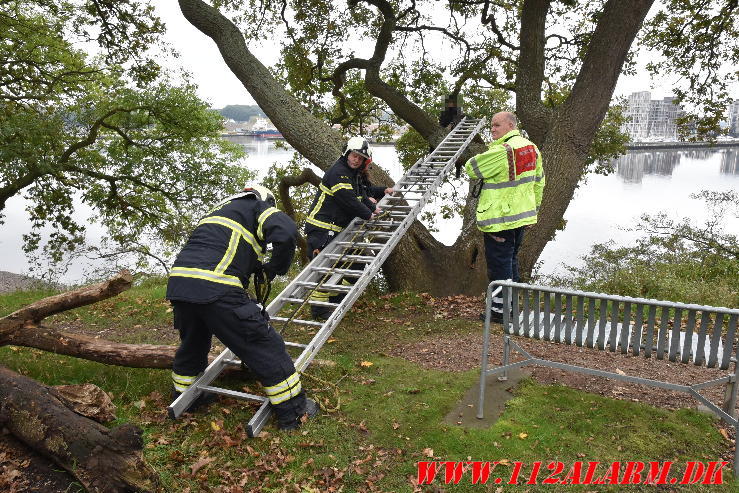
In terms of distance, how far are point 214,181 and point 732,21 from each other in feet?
45.6

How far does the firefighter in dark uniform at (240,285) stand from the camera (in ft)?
11.6

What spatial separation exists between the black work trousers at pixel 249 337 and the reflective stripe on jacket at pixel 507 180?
9.74 ft

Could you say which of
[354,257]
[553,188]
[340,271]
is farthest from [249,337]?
[553,188]

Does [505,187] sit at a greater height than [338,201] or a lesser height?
greater

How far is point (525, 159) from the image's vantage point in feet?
17.7

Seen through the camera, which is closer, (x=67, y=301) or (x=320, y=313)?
(x=67, y=301)

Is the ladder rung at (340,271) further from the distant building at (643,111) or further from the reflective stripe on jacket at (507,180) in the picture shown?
the distant building at (643,111)

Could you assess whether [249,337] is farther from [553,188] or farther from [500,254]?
[553,188]

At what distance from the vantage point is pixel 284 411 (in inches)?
150

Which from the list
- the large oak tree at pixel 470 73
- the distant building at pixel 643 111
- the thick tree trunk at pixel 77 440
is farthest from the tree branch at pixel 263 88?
the distant building at pixel 643 111

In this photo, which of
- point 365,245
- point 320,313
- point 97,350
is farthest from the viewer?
point 320,313

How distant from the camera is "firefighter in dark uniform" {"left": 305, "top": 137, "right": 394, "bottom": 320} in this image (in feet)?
19.5

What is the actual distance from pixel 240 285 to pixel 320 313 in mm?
2786

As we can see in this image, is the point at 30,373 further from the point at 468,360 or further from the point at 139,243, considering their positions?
the point at 139,243
